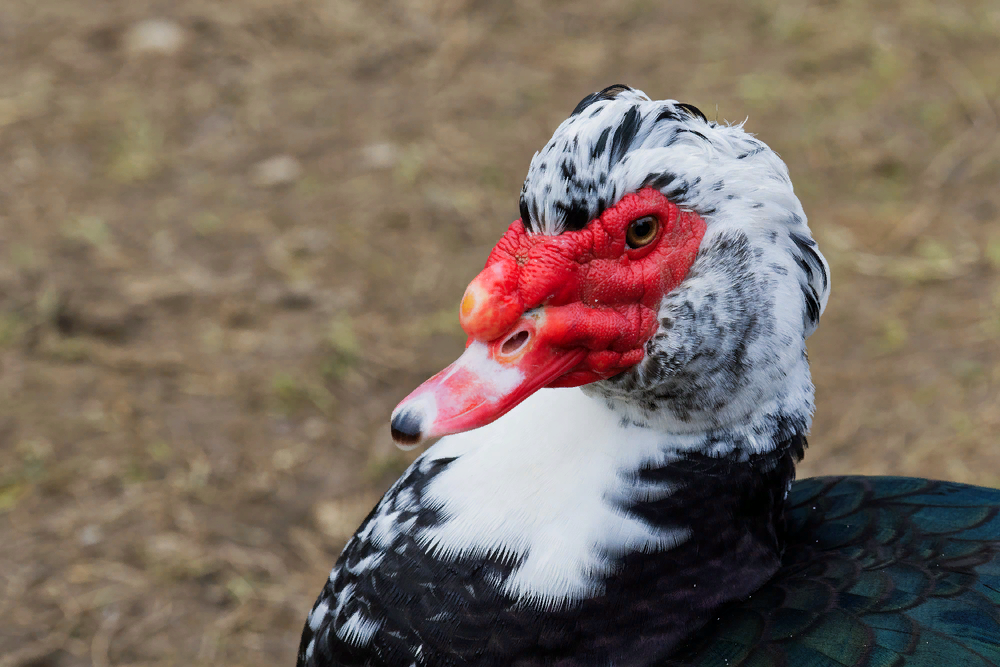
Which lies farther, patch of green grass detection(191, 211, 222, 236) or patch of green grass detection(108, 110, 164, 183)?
patch of green grass detection(108, 110, 164, 183)

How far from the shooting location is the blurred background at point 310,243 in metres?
3.24

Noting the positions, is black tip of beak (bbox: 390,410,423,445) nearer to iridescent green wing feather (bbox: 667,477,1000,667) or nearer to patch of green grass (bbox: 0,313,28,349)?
iridescent green wing feather (bbox: 667,477,1000,667)

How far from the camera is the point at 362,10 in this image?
225 inches

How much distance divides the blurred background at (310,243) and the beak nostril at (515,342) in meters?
1.85

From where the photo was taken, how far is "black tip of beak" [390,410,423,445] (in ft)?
4.99

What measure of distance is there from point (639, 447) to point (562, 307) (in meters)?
0.31

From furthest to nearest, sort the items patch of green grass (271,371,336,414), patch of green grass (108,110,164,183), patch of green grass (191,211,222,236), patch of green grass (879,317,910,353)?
patch of green grass (108,110,164,183) → patch of green grass (191,211,222,236) → patch of green grass (879,317,910,353) → patch of green grass (271,371,336,414)

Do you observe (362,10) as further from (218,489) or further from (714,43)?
(218,489)

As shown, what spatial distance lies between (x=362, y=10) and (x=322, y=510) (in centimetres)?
350

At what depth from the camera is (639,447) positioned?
1740mm

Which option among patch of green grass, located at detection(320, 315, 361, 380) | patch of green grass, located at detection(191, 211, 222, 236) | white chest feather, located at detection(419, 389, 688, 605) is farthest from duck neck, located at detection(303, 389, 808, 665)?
patch of green grass, located at detection(191, 211, 222, 236)

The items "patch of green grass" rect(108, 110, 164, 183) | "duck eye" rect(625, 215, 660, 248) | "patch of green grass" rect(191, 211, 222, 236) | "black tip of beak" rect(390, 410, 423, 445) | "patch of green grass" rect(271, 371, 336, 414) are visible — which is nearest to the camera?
"black tip of beak" rect(390, 410, 423, 445)

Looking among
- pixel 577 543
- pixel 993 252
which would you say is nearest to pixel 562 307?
pixel 577 543

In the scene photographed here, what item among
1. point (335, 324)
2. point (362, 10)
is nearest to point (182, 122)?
point (362, 10)
